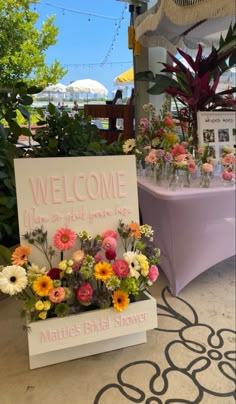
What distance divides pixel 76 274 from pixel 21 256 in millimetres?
208

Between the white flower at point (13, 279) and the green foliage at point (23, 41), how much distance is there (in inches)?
170

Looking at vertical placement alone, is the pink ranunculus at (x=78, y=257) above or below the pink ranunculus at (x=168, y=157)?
below

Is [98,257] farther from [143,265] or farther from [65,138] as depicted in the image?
[65,138]

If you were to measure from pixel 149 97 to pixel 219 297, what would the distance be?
1.91 metres

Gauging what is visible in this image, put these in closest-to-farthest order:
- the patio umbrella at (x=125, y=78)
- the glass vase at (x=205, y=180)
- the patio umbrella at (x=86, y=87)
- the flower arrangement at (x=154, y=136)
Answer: the glass vase at (x=205, y=180) < the flower arrangement at (x=154, y=136) < the patio umbrella at (x=125, y=78) < the patio umbrella at (x=86, y=87)

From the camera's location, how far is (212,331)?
52.2 inches

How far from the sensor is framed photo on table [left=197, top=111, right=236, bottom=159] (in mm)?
1627

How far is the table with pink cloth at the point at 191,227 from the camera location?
1.44 meters

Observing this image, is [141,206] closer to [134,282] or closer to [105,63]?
[134,282]

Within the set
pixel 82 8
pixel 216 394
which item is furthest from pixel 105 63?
pixel 216 394

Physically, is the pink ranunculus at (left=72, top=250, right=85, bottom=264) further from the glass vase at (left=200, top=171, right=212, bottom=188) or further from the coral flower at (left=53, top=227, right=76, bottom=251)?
the glass vase at (left=200, top=171, right=212, bottom=188)

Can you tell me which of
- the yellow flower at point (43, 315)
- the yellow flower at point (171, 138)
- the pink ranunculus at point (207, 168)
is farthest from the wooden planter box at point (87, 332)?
the yellow flower at point (171, 138)

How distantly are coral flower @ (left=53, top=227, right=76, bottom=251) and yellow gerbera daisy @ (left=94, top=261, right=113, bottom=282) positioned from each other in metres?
0.13

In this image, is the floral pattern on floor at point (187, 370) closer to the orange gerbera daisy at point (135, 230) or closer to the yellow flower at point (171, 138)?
the orange gerbera daisy at point (135, 230)
